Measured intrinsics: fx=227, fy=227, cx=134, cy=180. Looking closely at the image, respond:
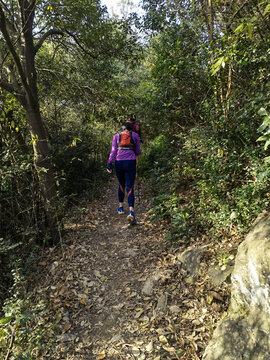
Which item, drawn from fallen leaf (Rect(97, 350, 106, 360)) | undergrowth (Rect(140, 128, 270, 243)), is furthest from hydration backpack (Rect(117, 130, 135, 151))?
fallen leaf (Rect(97, 350, 106, 360))

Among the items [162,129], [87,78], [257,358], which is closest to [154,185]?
[162,129]

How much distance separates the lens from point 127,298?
13.0ft

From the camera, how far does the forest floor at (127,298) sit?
3.15 m

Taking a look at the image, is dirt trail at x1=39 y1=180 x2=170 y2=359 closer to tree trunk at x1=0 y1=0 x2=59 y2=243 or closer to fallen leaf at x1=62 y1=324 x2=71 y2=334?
fallen leaf at x1=62 y1=324 x2=71 y2=334

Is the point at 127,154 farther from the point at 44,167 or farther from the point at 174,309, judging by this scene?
the point at 174,309

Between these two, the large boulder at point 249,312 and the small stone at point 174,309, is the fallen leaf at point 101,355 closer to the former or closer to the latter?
the small stone at point 174,309

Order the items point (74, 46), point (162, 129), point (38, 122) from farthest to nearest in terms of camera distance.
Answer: point (162, 129), point (74, 46), point (38, 122)

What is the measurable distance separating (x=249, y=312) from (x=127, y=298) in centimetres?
201

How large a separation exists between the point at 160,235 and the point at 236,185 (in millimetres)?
2057

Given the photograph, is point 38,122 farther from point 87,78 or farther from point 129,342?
→ point 129,342

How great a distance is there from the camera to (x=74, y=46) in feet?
23.7

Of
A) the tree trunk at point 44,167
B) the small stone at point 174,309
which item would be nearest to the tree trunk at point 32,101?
the tree trunk at point 44,167

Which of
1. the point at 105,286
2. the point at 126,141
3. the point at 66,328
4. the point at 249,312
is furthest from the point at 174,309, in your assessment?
the point at 126,141

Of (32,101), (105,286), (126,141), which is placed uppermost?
(32,101)
